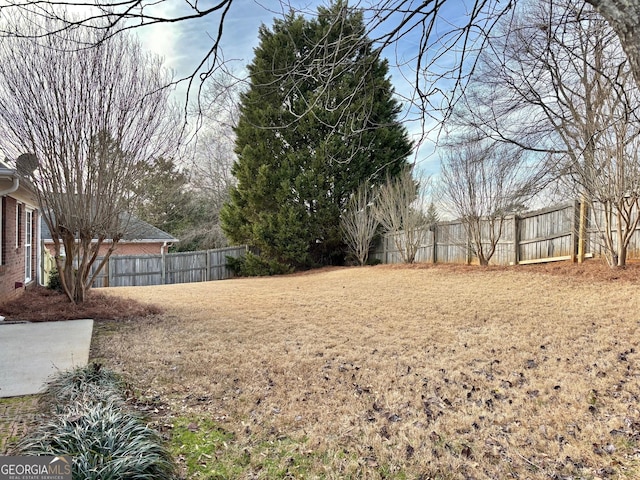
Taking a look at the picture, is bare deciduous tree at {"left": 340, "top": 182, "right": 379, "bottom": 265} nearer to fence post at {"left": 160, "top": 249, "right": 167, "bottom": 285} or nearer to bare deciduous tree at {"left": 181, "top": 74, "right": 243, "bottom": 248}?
fence post at {"left": 160, "top": 249, "right": 167, "bottom": 285}

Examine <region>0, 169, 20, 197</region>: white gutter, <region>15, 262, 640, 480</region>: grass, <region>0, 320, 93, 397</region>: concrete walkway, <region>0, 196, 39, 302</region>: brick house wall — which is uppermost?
<region>0, 169, 20, 197</region>: white gutter

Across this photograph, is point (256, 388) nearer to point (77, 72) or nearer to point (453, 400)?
point (453, 400)

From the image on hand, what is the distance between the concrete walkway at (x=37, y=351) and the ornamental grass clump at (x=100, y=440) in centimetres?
68

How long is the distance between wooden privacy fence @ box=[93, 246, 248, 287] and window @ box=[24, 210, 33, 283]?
5495 millimetres

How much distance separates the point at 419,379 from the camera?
13.0ft

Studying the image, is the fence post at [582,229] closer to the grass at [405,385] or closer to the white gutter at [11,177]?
the grass at [405,385]

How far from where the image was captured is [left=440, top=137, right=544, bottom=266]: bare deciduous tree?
1096cm

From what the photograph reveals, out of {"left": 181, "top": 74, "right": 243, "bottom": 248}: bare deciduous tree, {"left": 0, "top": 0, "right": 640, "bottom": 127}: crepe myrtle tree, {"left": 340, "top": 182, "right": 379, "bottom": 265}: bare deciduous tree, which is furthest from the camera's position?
{"left": 181, "top": 74, "right": 243, "bottom": 248}: bare deciduous tree

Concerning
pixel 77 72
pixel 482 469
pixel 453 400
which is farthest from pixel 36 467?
pixel 77 72

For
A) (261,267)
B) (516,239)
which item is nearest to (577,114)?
(516,239)

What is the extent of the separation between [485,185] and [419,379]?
8518 mm

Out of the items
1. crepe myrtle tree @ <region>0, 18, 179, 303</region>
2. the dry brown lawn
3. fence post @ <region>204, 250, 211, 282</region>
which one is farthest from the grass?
fence post @ <region>204, 250, 211, 282</region>

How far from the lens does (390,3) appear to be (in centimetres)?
265

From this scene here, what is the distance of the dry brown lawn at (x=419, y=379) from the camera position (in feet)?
8.82
